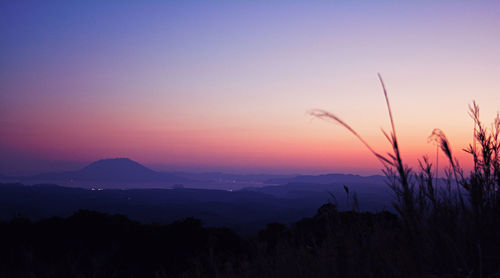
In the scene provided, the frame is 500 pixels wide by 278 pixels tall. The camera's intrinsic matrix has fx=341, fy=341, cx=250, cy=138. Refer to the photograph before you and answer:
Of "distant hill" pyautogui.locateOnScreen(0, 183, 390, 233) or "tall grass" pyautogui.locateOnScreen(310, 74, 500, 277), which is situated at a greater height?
"tall grass" pyautogui.locateOnScreen(310, 74, 500, 277)

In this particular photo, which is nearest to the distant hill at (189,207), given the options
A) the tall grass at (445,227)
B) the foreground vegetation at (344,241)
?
the foreground vegetation at (344,241)

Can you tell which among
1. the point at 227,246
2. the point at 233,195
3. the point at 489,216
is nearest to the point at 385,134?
the point at 489,216

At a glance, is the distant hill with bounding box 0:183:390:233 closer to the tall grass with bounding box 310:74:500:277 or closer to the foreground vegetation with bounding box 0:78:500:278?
the foreground vegetation with bounding box 0:78:500:278

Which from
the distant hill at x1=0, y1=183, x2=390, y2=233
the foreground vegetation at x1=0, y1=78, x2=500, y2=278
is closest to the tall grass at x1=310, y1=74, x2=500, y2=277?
the foreground vegetation at x1=0, y1=78, x2=500, y2=278

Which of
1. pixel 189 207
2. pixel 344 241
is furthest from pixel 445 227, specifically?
pixel 189 207

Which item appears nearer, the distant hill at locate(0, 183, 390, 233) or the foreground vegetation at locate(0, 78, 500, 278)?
the foreground vegetation at locate(0, 78, 500, 278)

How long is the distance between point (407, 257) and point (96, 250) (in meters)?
9.68

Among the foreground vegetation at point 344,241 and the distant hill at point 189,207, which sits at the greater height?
the foreground vegetation at point 344,241

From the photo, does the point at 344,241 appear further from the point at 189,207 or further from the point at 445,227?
the point at 189,207

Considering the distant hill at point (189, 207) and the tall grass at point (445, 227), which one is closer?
the tall grass at point (445, 227)

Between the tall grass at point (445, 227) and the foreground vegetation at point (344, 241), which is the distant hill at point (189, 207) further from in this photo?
the tall grass at point (445, 227)

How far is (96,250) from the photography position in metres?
9.77

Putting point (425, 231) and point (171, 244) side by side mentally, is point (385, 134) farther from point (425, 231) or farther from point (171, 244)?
point (171, 244)

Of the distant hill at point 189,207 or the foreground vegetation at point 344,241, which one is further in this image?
the distant hill at point 189,207
